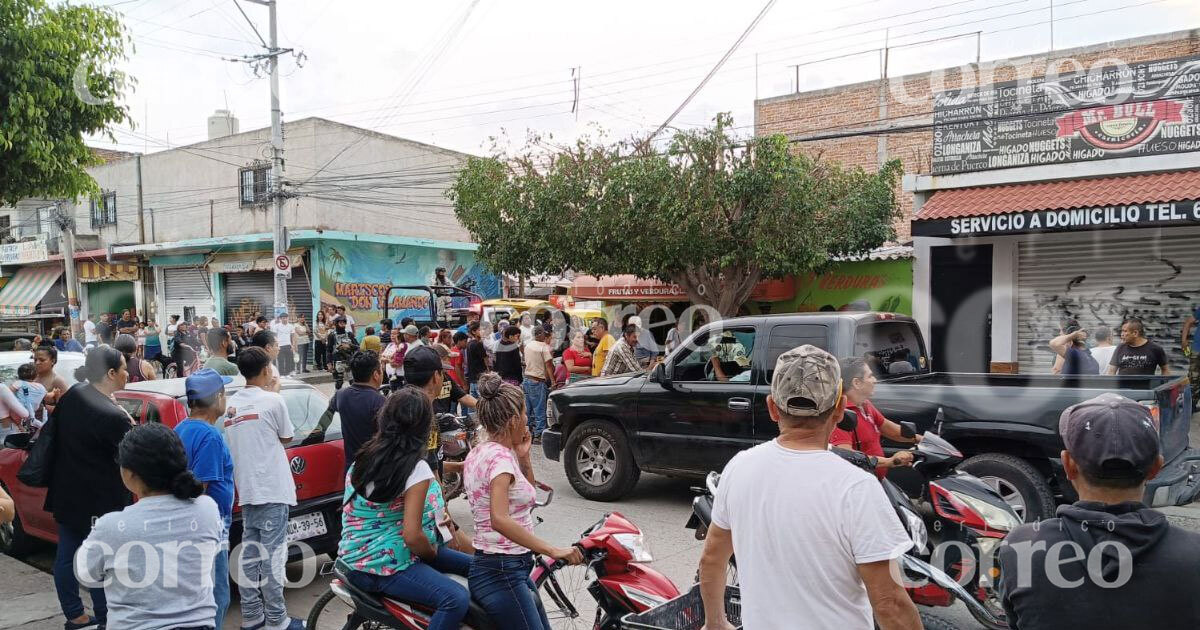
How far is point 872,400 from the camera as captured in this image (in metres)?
6.65

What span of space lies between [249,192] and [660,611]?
89.5ft

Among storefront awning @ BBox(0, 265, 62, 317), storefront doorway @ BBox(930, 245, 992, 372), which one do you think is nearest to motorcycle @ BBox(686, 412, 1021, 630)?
storefront doorway @ BBox(930, 245, 992, 372)

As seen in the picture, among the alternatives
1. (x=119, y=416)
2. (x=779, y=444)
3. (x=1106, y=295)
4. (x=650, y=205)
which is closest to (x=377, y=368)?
(x=119, y=416)

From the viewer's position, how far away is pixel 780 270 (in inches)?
572

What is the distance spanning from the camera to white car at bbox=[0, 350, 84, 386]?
8.12 m

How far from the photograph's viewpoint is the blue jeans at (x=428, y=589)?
11.1 ft

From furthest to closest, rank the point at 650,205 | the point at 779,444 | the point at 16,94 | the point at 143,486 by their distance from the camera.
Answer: the point at 650,205 → the point at 16,94 → the point at 143,486 → the point at 779,444

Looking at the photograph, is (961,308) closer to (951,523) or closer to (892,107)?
(892,107)

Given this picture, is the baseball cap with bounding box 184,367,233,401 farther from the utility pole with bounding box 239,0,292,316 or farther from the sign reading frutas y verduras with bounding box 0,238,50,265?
the sign reading frutas y verduras with bounding box 0,238,50,265

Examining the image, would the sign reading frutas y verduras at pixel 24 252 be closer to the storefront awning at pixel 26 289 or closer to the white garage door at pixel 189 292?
the storefront awning at pixel 26 289

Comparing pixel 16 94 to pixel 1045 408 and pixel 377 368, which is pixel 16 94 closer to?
pixel 377 368

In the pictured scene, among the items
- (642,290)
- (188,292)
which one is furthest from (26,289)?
(642,290)

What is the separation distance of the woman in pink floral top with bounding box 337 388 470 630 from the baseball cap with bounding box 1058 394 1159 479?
2.44 meters

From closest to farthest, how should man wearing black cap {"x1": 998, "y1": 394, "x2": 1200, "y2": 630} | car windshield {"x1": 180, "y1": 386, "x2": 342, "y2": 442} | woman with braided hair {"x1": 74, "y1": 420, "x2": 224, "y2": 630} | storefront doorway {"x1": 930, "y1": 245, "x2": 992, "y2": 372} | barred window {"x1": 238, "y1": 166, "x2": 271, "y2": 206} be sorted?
man wearing black cap {"x1": 998, "y1": 394, "x2": 1200, "y2": 630}, woman with braided hair {"x1": 74, "y1": 420, "x2": 224, "y2": 630}, car windshield {"x1": 180, "y1": 386, "x2": 342, "y2": 442}, storefront doorway {"x1": 930, "y1": 245, "x2": 992, "y2": 372}, barred window {"x1": 238, "y1": 166, "x2": 271, "y2": 206}
